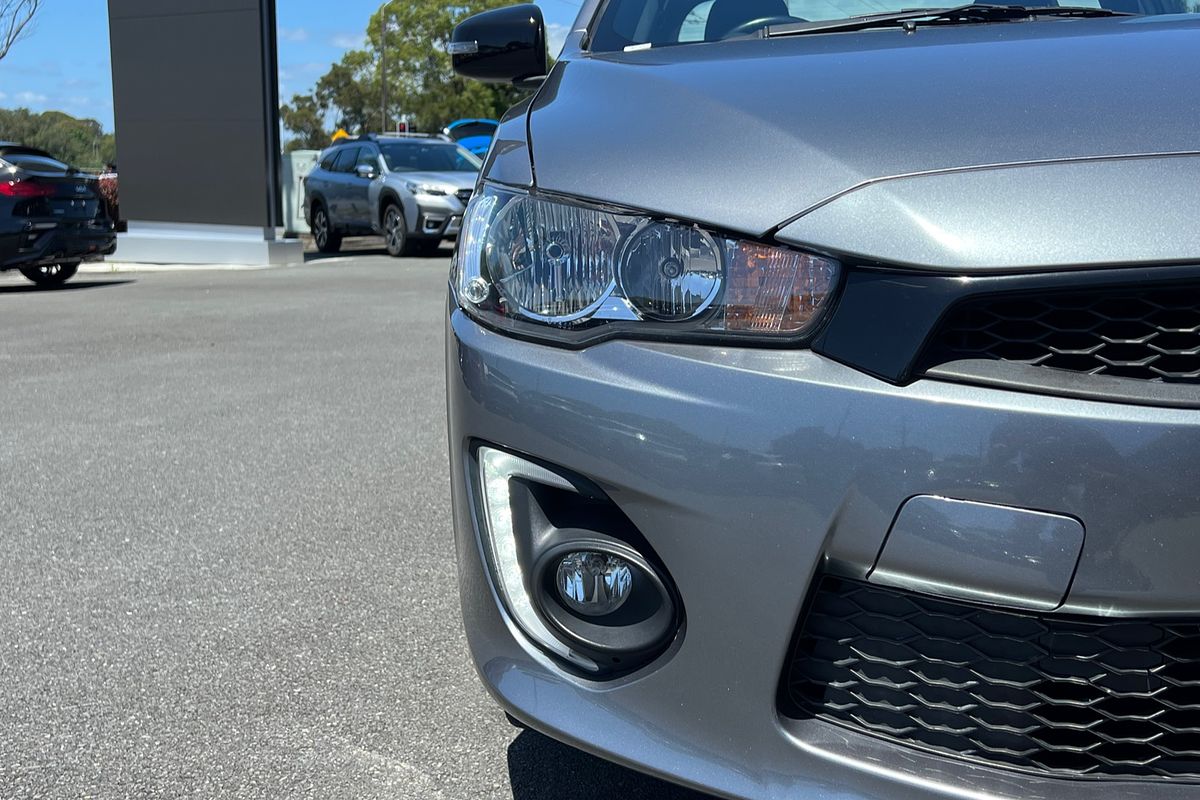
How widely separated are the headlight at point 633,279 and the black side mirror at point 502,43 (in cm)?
143

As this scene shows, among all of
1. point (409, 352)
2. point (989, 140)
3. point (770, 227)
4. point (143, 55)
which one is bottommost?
point (409, 352)

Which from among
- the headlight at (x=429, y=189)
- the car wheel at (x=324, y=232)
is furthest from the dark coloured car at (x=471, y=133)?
the headlight at (x=429, y=189)

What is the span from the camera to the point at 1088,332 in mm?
1268

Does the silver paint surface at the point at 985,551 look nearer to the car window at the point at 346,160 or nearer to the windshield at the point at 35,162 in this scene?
the windshield at the point at 35,162

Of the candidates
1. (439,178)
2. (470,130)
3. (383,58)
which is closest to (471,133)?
(470,130)

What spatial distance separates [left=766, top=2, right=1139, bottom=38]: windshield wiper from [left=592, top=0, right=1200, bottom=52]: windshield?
166 millimetres

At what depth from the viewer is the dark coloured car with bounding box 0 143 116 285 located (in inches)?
414

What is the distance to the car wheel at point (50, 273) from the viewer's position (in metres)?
11.8

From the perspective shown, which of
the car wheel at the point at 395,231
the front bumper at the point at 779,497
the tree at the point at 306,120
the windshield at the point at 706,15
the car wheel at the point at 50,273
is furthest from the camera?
the tree at the point at 306,120

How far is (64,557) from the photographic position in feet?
10.1

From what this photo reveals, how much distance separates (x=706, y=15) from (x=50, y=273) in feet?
36.5

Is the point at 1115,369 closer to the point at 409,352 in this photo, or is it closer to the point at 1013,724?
the point at 1013,724

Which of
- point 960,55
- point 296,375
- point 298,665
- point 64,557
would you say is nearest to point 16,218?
point 296,375

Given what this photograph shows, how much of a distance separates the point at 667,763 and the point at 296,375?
484 centimetres
